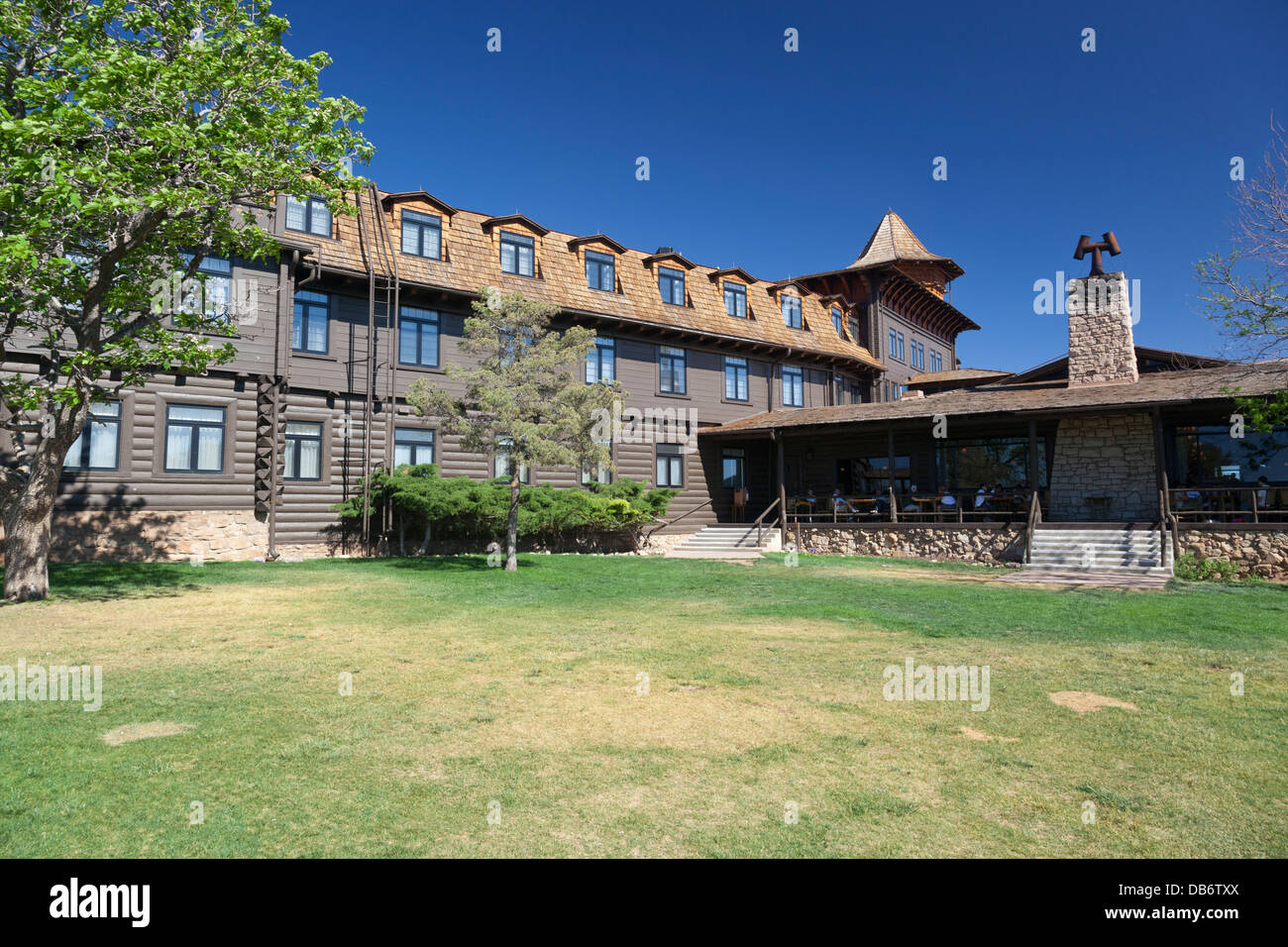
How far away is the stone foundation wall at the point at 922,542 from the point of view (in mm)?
20297

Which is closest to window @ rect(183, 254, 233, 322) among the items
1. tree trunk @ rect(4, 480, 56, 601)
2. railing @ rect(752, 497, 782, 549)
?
tree trunk @ rect(4, 480, 56, 601)

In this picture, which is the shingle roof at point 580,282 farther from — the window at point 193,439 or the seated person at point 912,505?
the seated person at point 912,505

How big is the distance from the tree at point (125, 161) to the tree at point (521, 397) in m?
4.55

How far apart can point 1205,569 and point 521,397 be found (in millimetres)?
15784

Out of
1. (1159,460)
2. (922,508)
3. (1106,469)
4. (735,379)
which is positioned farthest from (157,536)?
(1106,469)

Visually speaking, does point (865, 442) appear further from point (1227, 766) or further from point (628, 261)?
point (1227, 766)

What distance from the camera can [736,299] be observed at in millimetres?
29000

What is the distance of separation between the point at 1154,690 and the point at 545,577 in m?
10.9

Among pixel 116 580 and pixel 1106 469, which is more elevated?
pixel 1106 469

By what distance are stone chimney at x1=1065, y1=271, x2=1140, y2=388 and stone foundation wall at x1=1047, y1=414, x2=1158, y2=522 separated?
1.36 m

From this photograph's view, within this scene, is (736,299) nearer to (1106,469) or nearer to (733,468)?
(733,468)

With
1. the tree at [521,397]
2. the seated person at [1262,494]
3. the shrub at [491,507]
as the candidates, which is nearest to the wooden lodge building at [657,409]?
the seated person at [1262,494]

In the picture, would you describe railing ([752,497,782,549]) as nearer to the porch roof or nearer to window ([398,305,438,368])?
Result: the porch roof
